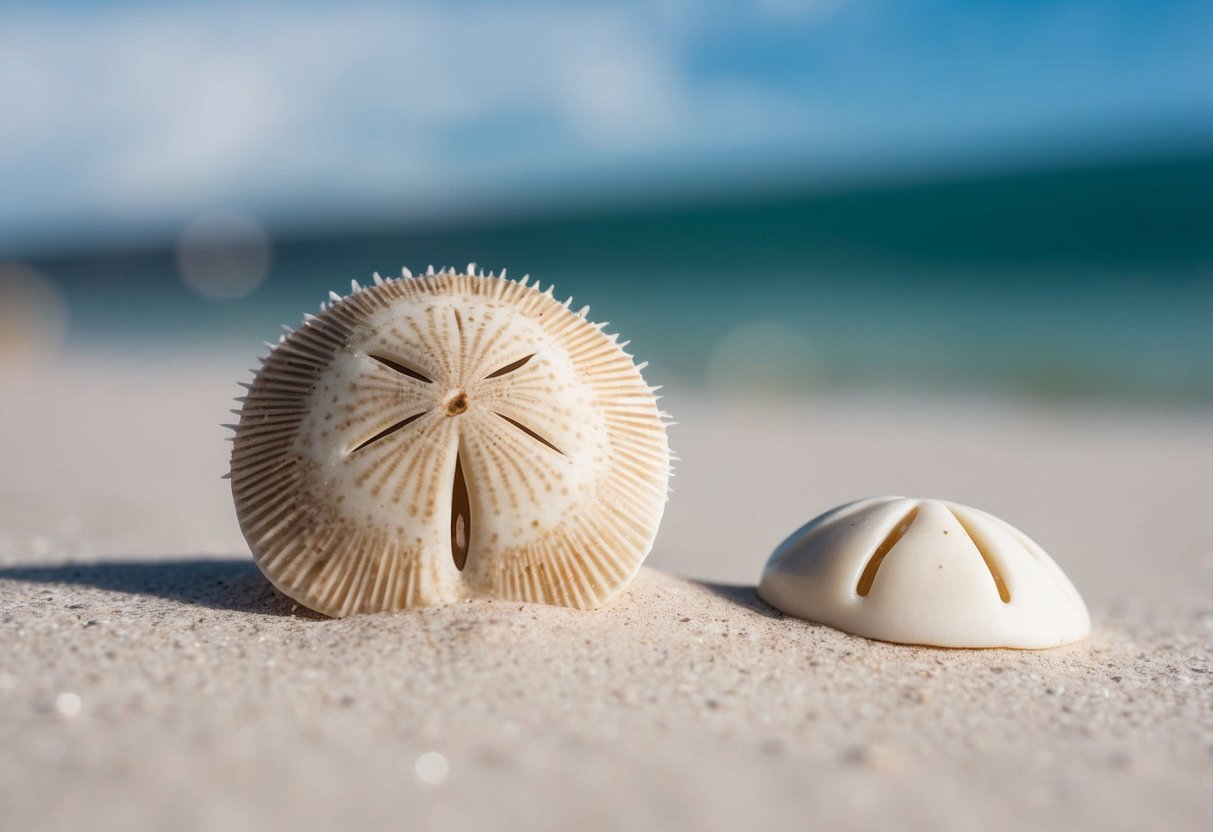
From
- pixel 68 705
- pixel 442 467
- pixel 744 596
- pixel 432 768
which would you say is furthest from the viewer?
pixel 744 596

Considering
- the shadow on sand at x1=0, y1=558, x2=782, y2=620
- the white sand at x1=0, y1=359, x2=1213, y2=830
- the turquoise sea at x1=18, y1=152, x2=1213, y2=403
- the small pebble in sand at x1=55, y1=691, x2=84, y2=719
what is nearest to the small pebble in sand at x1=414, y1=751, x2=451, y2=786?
the white sand at x1=0, y1=359, x2=1213, y2=830

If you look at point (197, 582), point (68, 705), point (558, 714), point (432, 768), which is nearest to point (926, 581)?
point (558, 714)

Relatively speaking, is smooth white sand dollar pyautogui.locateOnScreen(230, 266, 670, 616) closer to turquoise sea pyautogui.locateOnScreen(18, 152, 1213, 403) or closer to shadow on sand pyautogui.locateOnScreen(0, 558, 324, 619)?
shadow on sand pyautogui.locateOnScreen(0, 558, 324, 619)

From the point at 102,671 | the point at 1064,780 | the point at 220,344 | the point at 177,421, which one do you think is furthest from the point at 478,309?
the point at 220,344

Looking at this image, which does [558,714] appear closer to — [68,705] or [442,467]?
[442,467]

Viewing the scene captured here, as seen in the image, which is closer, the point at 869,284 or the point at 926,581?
the point at 926,581

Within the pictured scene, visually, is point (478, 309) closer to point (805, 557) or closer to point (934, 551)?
point (805, 557)

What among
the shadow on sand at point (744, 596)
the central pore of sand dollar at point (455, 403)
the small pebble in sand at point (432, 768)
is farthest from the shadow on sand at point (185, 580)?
the shadow on sand at point (744, 596)
